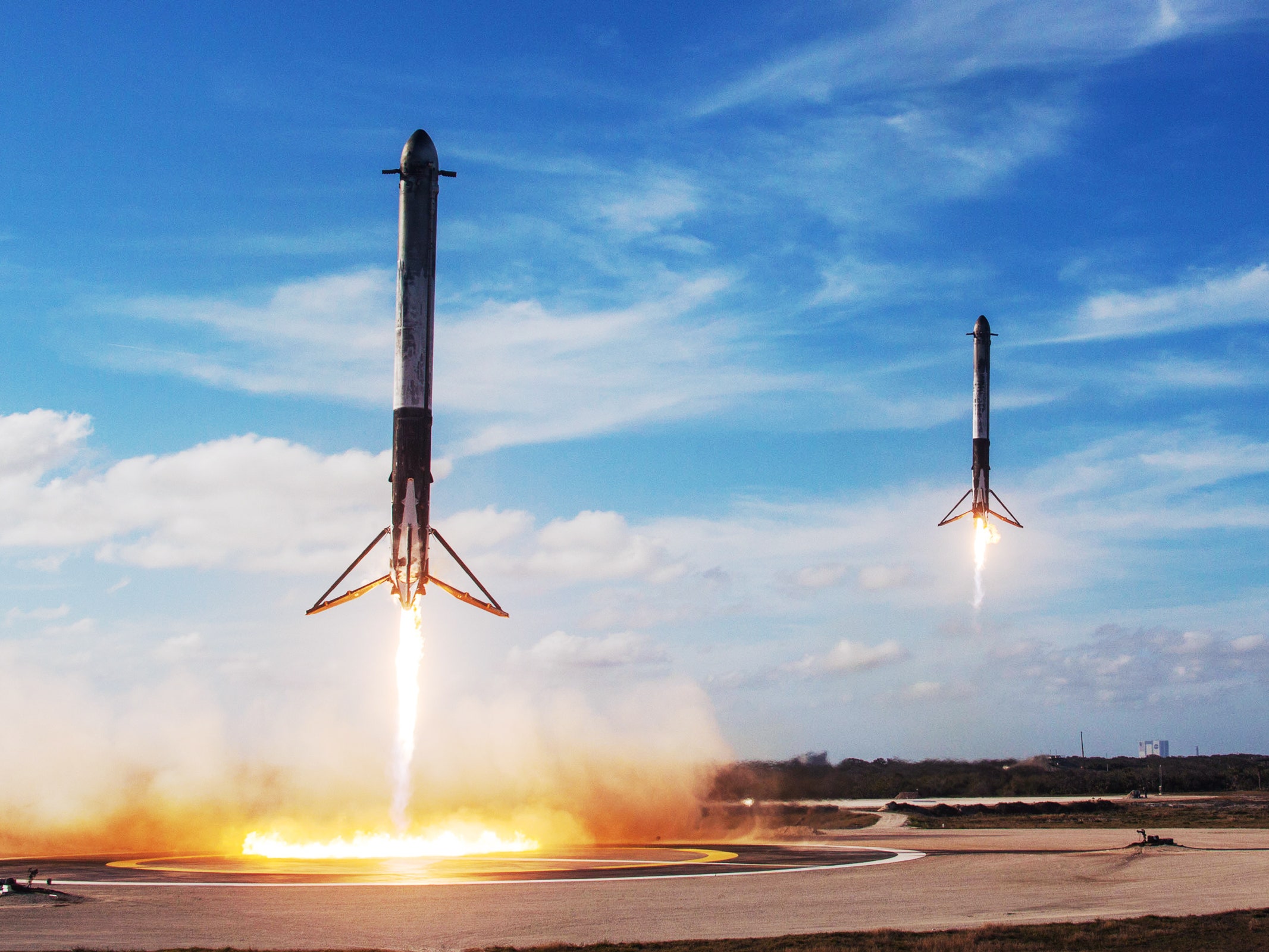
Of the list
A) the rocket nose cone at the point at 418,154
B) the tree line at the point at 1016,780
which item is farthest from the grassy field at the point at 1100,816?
the rocket nose cone at the point at 418,154

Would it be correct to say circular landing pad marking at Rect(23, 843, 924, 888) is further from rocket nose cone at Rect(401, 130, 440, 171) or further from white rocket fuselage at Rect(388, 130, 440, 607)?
rocket nose cone at Rect(401, 130, 440, 171)

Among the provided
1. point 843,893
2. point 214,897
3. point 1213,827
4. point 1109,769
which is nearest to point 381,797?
point 214,897

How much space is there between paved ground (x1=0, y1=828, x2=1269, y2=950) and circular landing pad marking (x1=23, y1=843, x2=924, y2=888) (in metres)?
1.42

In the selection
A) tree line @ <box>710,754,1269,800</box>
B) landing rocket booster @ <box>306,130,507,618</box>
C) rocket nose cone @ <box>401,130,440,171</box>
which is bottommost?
tree line @ <box>710,754,1269,800</box>

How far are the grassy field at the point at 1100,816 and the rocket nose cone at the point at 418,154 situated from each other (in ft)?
136

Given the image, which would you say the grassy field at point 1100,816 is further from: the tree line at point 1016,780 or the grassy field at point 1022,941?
the grassy field at point 1022,941

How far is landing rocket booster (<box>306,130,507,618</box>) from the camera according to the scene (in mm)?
39906

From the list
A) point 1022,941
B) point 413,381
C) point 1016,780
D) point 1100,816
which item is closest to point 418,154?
point 413,381

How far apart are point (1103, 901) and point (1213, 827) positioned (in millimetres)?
33127

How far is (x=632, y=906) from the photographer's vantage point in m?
30.9

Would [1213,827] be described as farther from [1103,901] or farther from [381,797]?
[381,797]

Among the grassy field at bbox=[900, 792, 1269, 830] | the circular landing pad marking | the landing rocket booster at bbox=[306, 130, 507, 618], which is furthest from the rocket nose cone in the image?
the grassy field at bbox=[900, 792, 1269, 830]

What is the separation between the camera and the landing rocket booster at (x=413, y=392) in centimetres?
3991

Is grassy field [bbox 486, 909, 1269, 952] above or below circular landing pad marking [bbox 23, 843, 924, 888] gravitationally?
above
